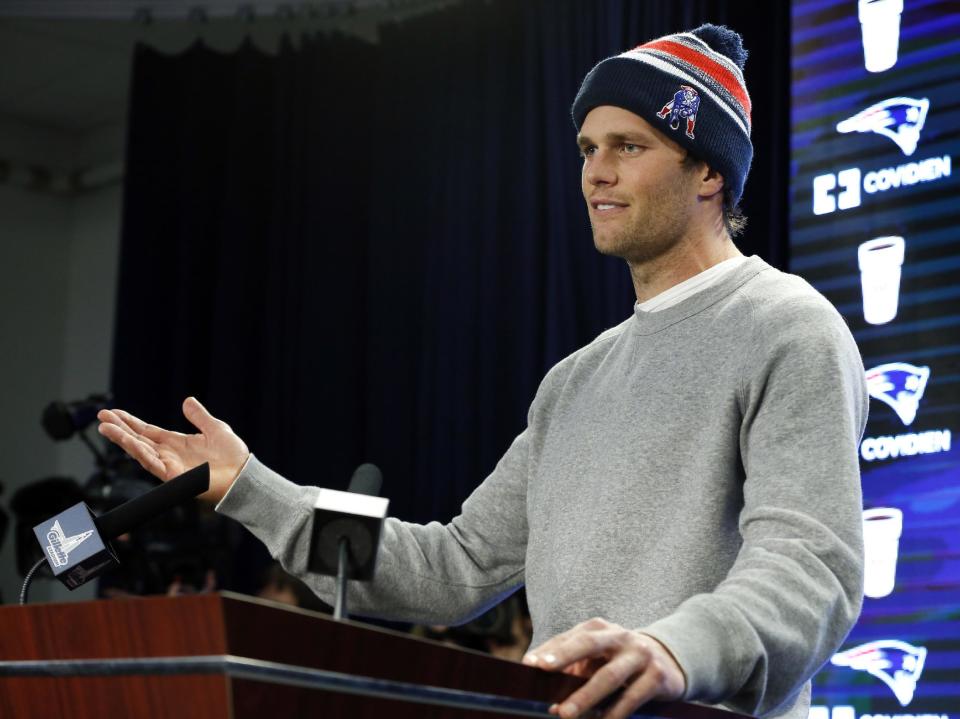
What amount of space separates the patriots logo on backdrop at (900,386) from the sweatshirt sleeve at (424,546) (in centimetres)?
147

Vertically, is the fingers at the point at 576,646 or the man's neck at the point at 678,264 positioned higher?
the man's neck at the point at 678,264

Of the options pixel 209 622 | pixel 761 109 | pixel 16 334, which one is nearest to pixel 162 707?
pixel 209 622

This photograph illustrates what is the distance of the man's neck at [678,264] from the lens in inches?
64.2

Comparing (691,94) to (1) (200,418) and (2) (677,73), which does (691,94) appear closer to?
(2) (677,73)

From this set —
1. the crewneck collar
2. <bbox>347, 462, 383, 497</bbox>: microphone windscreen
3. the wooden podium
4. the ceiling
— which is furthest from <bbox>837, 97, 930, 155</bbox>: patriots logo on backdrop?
the ceiling

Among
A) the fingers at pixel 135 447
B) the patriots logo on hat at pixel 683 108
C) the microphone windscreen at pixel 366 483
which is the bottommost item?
the microphone windscreen at pixel 366 483

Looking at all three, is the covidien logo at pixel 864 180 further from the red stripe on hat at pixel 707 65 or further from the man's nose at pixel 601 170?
A: the man's nose at pixel 601 170

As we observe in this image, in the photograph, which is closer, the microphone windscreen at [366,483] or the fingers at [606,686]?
the fingers at [606,686]

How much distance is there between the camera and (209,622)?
2.70 feet

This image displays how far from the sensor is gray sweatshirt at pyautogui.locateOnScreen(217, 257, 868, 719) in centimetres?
110

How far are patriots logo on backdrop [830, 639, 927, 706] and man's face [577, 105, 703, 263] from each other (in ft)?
5.21

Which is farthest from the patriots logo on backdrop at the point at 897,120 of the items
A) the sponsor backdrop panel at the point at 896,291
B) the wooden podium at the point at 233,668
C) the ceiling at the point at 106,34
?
the ceiling at the point at 106,34

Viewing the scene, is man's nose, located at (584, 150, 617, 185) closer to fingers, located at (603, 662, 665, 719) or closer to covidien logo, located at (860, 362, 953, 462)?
fingers, located at (603, 662, 665, 719)

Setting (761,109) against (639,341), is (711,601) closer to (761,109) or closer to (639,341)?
(639,341)
